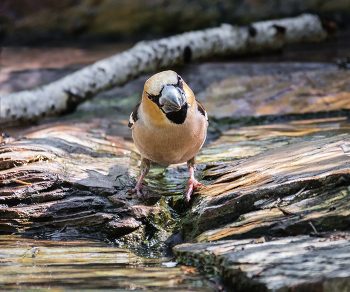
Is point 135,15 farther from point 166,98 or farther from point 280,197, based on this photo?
point 280,197

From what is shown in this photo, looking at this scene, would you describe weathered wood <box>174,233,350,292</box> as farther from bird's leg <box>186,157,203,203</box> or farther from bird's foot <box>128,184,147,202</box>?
bird's foot <box>128,184,147,202</box>

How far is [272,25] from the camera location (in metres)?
8.78

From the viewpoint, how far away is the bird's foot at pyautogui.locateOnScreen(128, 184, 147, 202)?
13.2 feet

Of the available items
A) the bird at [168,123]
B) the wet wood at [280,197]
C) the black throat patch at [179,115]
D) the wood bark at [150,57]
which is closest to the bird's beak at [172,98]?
the bird at [168,123]

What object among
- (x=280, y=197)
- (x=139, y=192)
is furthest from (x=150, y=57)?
(x=280, y=197)

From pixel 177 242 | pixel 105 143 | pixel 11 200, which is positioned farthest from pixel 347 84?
pixel 11 200

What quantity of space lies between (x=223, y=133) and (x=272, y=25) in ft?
12.8

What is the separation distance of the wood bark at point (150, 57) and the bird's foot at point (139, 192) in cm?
331

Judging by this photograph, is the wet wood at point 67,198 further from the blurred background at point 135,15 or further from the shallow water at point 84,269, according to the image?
the blurred background at point 135,15

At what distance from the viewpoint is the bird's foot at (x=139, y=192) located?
13.2 ft

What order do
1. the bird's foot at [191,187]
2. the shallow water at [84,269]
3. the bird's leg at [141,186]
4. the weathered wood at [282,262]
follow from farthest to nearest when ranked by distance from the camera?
the bird's leg at [141,186] → the bird's foot at [191,187] → the shallow water at [84,269] → the weathered wood at [282,262]

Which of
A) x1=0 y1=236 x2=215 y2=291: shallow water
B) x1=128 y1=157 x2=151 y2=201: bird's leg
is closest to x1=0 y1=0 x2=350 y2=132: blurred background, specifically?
x1=128 y1=157 x2=151 y2=201: bird's leg

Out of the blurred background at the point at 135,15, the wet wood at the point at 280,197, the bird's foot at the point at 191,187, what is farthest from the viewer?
the blurred background at the point at 135,15

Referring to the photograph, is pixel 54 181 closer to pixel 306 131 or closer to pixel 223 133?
pixel 223 133
